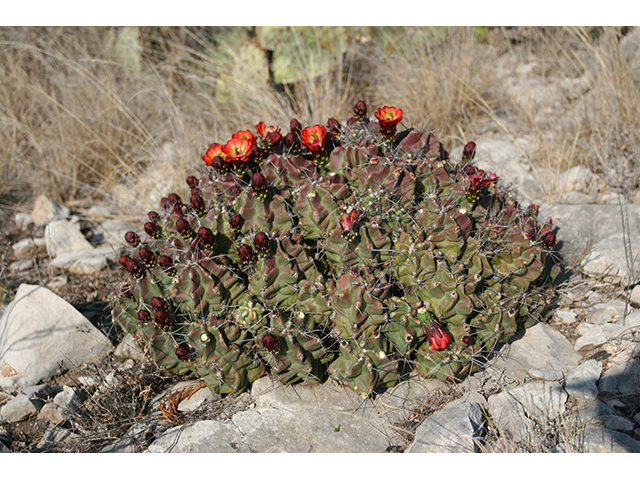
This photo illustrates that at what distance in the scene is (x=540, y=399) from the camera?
2859 mm

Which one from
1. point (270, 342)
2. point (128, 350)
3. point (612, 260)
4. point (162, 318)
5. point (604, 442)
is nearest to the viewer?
point (604, 442)

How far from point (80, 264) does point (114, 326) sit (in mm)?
1093

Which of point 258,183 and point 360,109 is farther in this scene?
point 360,109

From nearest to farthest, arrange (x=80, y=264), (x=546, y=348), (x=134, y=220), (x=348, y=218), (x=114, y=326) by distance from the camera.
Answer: (x=348, y=218) → (x=546, y=348) → (x=114, y=326) → (x=80, y=264) → (x=134, y=220)

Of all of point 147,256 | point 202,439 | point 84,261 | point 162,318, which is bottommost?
point 202,439

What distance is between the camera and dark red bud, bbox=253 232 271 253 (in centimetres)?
279

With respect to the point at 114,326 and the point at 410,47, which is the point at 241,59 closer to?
the point at 410,47

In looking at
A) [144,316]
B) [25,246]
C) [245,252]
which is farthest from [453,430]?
[25,246]

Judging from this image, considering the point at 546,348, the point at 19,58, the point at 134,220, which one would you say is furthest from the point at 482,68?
the point at 19,58

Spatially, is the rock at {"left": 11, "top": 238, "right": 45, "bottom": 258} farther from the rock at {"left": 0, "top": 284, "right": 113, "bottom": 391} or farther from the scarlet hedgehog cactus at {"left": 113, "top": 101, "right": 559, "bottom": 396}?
the scarlet hedgehog cactus at {"left": 113, "top": 101, "right": 559, "bottom": 396}

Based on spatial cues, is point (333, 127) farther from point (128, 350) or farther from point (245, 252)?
point (128, 350)

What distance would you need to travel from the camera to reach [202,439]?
274cm

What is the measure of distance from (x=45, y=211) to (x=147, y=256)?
3034 millimetres

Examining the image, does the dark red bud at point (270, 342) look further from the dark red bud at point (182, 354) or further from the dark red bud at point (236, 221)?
the dark red bud at point (236, 221)
